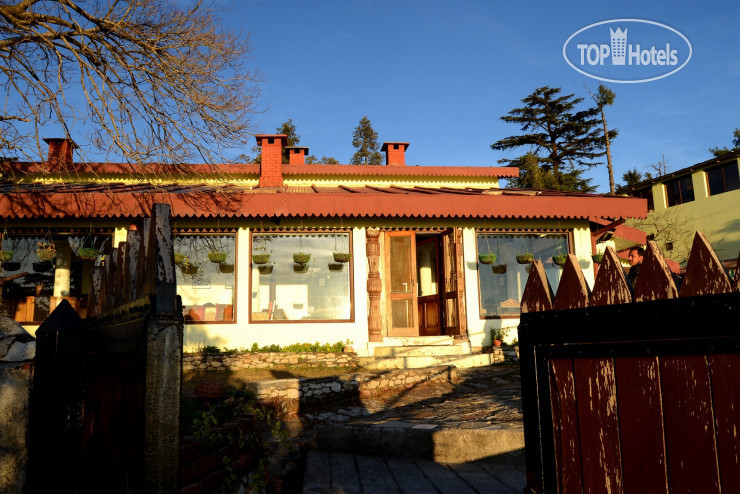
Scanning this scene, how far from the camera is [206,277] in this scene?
469 inches

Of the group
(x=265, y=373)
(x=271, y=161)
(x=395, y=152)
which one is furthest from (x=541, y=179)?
(x=265, y=373)

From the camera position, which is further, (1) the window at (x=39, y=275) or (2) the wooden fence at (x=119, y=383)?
(1) the window at (x=39, y=275)

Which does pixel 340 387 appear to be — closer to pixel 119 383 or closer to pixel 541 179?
pixel 119 383

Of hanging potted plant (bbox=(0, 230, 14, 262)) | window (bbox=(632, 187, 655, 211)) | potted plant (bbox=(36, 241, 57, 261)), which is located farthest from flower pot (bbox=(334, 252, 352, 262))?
window (bbox=(632, 187, 655, 211))

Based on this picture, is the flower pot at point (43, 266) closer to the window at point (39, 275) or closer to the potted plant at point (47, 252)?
the window at point (39, 275)

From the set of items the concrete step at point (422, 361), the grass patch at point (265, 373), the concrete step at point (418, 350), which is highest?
the concrete step at point (418, 350)

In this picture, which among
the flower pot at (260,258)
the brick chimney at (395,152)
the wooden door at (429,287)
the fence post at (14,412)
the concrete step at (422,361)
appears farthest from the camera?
the brick chimney at (395,152)

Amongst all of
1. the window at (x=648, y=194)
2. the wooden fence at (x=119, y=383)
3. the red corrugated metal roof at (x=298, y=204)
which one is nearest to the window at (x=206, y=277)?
the red corrugated metal roof at (x=298, y=204)

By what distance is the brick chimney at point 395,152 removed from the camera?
1825 cm

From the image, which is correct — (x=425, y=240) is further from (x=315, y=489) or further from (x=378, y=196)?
(x=315, y=489)

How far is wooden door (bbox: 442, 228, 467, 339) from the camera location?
12.1m

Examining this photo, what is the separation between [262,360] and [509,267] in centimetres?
611

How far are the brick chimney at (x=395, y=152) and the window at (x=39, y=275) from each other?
952 centimetres

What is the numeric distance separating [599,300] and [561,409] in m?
0.42
